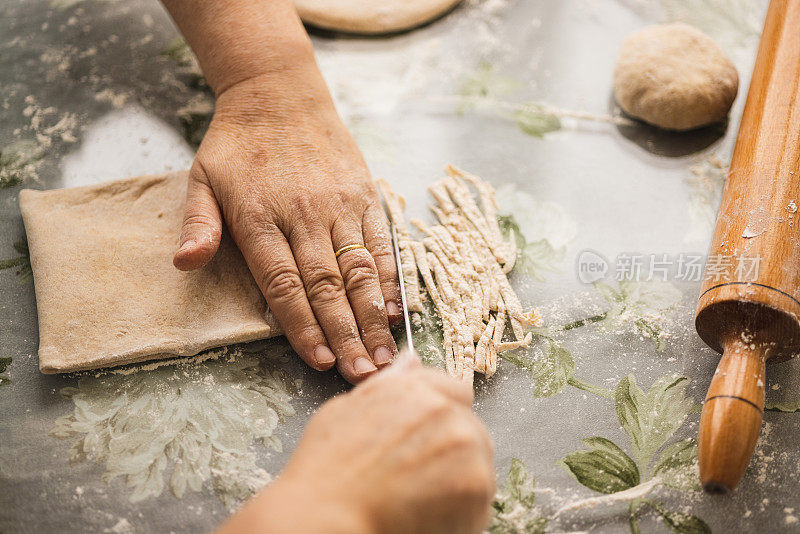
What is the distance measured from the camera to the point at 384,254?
0.90m

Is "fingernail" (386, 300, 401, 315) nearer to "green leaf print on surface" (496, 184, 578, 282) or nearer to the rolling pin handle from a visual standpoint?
"green leaf print on surface" (496, 184, 578, 282)

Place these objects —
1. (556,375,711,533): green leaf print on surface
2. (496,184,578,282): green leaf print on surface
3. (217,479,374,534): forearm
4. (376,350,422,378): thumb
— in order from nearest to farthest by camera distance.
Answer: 1. (217,479,374,534): forearm
2. (376,350,422,378): thumb
3. (556,375,711,533): green leaf print on surface
4. (496,184,578,282): green leaf print on surface

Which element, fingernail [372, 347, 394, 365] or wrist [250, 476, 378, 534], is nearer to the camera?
wrist [250, 476, 378, 534]

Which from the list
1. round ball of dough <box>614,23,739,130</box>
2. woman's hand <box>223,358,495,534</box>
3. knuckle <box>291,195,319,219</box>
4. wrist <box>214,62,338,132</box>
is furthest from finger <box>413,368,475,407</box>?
round ball of dough <box>614,23,739,130</box>

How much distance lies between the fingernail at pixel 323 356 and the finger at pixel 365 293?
5 centimetres

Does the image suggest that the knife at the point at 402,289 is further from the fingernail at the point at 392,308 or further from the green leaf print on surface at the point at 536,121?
the green leaf print on surface at the point at 536,121

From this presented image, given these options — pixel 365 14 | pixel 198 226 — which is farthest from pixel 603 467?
pixel 365 14

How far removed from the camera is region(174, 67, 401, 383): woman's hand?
83 cm

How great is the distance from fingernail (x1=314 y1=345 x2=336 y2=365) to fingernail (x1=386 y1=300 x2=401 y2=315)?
4.0 inches

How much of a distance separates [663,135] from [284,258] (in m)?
0.76

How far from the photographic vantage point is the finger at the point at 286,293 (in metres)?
0.82

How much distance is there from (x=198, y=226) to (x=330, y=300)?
8.4 inches

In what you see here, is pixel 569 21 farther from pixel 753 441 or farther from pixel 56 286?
pixel 56 286

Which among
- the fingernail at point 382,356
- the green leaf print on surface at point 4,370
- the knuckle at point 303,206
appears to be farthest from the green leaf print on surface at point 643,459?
the green leaf print on surface at point 4,370
